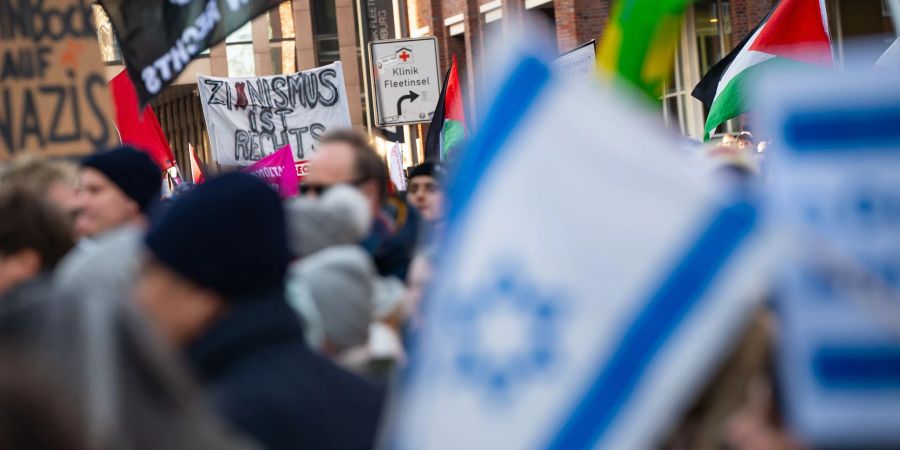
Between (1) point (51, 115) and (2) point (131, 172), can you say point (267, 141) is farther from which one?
(2) point (131, 172)

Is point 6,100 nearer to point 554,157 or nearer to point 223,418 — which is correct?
point 223,418

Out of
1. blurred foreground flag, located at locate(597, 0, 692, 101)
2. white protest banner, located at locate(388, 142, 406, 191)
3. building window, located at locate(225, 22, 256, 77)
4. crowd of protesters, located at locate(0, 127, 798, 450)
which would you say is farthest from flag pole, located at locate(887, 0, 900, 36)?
building window, located at locate(225, 22, 256, 77)

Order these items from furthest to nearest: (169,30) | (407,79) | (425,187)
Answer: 1. (407,79)
2. (425,187)
3. (169,30)

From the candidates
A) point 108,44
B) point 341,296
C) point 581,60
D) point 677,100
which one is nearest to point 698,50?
point 677,100

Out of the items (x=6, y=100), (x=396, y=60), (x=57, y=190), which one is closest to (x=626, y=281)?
(x=57, y=190)

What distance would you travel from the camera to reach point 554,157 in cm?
173

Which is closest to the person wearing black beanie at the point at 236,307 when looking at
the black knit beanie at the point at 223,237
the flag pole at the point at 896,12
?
the black knit beanie at the point at 223,237

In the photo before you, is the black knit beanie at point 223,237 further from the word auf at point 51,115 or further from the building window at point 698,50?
the building window at point 698,50

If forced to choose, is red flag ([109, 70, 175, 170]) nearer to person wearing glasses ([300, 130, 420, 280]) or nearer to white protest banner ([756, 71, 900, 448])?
person wearing glasses ([300, 130, 420, 280])

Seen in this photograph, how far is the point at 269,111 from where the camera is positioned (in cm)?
1576

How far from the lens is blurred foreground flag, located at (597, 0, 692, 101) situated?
8.85ft

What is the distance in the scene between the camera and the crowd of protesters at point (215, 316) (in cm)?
151

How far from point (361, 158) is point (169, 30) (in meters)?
1.77

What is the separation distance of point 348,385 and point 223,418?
1.10 ft
